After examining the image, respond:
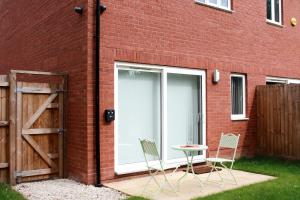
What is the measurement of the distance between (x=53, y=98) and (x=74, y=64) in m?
0.82

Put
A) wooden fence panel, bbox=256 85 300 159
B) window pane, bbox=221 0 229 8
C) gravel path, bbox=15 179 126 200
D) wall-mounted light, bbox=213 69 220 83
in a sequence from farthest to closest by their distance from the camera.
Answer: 1. window pane, bbox=221 0 229 8
2. wooden fence panel, bbox=256 85 300 159
3. wall-mounted light, bbox=213 69 220 83
4. gravel path, bbox=15 179 126 200

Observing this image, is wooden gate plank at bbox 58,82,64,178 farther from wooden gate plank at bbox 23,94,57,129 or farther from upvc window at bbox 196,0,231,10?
upvc window at bbox 196,0,231,10

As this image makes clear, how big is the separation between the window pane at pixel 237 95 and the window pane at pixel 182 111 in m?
1.67

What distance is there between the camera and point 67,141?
7793mm

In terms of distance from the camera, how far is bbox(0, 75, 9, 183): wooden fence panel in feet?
23.1

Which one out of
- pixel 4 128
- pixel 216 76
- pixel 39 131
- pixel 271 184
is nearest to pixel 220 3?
pixel 216 76

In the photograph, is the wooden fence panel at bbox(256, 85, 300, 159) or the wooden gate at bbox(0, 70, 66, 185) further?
the wooden fence panel at bbox(256, 85, 300, 159)

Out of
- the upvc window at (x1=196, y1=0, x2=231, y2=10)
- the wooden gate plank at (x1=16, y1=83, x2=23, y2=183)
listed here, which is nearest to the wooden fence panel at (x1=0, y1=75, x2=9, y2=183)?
the wooden gate plank at (x1=16, y1=83, x2=23, y2=183)

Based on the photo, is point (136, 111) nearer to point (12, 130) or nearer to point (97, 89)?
point (97, 89)

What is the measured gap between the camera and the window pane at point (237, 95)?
10494 millimetres

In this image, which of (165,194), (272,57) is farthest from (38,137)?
(272,57)

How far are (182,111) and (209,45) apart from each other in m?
1.91

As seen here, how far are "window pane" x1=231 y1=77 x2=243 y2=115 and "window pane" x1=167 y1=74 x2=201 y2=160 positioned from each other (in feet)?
5.46

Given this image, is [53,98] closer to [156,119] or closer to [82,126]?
[82,126]
